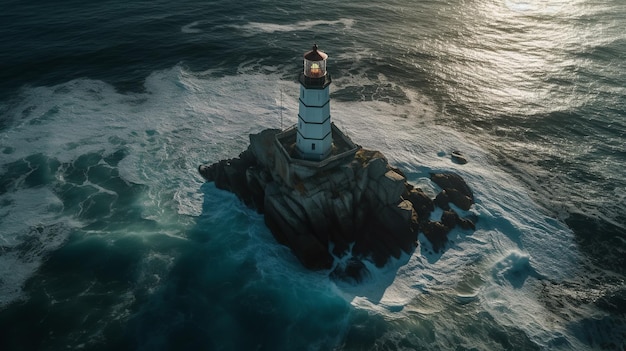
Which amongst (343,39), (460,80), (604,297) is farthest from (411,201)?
(343,39)

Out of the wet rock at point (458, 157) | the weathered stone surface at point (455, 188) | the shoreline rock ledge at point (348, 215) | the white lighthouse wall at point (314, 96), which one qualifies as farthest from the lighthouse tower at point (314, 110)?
the wet rock at point (458, 157)

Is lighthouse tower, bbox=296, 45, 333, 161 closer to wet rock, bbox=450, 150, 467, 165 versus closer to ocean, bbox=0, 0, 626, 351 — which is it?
ocean, bbox=0, 0, 626, 351

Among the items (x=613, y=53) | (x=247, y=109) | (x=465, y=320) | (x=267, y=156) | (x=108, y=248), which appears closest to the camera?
(x=465, y=320)

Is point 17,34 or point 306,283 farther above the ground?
point 17,34

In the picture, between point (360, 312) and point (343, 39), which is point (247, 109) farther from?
point (360, 312)

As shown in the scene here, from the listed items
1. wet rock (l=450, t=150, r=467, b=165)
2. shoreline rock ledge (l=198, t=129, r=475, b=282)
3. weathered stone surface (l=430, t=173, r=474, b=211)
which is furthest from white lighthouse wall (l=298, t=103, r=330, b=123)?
wet rock (l=450, t=150, r=467, b=165)

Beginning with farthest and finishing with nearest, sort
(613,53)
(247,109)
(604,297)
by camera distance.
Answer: (613,53)
(247,109)
(604,297)

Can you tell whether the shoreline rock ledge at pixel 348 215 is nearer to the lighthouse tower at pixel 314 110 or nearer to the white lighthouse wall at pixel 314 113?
the lighthouse tower at pixel 314 110
